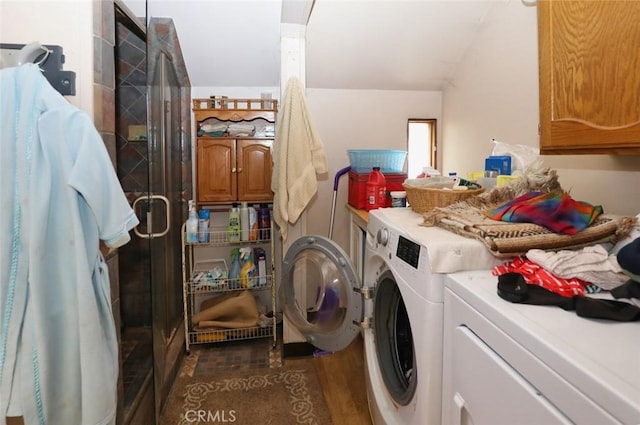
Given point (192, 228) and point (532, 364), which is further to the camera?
point (192, 228)

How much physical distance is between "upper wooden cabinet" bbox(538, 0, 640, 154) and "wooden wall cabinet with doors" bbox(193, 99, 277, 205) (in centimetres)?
171

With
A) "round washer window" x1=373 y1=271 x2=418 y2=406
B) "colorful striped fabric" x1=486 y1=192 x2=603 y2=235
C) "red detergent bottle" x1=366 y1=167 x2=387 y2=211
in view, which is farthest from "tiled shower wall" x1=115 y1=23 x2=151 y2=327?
"colorful striped fabric" x1=486 y1=192 x2=603 y2=235

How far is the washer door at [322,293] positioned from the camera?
1483 millimetres

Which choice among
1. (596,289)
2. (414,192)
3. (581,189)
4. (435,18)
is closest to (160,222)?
(414,192)

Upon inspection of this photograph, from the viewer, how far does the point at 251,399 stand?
183cm

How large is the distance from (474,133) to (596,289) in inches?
67.0

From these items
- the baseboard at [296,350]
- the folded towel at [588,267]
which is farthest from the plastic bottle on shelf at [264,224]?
the folded towel at [588,267]

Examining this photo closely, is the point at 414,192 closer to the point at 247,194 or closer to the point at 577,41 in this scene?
the point at 577,41

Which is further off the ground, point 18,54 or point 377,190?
point 18,54

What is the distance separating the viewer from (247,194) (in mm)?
2438

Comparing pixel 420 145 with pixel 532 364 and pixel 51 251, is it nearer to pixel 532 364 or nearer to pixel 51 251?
pixel 532 364
